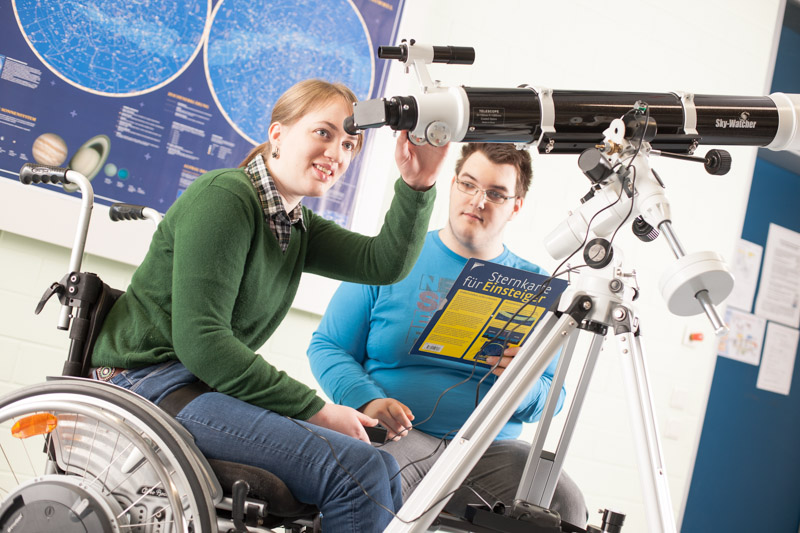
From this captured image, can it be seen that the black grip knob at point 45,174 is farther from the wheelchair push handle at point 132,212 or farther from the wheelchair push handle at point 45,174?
the wheelchair push handle at point 132,212

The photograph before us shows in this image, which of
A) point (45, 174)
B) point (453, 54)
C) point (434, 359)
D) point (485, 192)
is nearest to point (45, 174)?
point (45, 174)

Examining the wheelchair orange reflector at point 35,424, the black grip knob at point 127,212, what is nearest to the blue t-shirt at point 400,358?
the black grip knob at point 127,212

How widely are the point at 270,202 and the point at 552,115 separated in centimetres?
55

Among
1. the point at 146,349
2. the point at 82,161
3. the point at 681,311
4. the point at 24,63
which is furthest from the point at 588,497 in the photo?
the point at 24,63

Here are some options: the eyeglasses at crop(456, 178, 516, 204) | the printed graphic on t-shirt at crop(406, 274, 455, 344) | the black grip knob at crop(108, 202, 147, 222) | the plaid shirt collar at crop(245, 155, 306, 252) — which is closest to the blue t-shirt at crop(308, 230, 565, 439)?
the printed graphic on t-shirt at crop(406, 274, 455, 344)

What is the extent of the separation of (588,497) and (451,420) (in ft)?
3.92

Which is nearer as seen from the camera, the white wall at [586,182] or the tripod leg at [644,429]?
the tripod leg at [644,429]

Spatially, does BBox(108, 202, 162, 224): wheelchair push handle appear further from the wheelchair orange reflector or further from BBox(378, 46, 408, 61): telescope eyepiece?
BBox(378, 46, 408, 61): telescope eyepiece

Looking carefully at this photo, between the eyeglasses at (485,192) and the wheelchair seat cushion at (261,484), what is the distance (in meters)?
1.03

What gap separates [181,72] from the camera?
195cm

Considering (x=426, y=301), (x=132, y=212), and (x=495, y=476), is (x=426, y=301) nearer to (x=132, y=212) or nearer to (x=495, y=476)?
(x=495, y=476)

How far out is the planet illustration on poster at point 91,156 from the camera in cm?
184

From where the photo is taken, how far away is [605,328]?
1.09 metres

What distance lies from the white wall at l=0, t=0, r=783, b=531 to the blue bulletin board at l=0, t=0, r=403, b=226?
19cm
